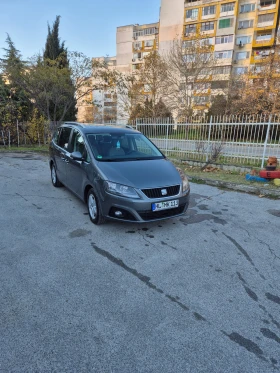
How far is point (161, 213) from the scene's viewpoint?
3518mm

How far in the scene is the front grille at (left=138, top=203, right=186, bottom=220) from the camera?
3.40 m

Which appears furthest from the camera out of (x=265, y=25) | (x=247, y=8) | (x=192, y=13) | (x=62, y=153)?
(x=192, y=13)

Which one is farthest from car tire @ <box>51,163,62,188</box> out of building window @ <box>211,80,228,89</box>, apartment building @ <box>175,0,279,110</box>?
apartment building @ <box>175,0,279,110</box>

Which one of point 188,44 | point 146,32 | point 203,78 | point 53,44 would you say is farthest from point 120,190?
point 146,32

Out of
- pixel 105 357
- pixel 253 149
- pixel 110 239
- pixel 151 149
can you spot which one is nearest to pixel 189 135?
pixel 253 149

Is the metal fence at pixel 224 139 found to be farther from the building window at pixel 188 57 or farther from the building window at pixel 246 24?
the building window at pixel 246 24

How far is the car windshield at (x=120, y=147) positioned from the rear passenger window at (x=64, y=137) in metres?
0.98

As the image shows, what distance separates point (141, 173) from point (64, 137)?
2.62m

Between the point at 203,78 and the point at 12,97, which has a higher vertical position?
the point at 203,78

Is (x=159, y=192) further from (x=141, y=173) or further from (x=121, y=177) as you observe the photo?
(x=121, y=177)

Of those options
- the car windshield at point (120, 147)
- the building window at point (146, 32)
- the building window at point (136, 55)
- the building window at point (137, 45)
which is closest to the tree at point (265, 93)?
the car windshield at point (120, 147)

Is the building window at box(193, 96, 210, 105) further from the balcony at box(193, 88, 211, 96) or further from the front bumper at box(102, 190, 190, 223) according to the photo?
the front bumper at box(102, 190, 190, 223)

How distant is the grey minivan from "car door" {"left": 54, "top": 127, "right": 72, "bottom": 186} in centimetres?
9

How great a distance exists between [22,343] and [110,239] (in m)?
1.77
